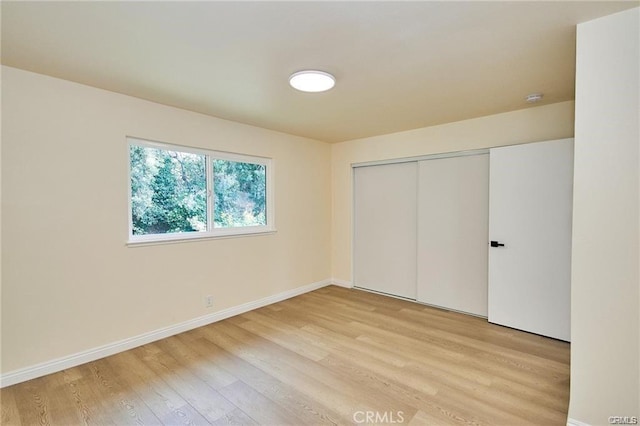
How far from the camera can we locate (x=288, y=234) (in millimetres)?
4391

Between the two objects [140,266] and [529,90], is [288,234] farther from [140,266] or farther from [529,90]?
[529,90]

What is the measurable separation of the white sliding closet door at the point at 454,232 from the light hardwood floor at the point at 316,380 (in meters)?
0.54

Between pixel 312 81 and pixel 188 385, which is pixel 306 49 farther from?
pixel 188 385

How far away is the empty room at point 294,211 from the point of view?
165cm

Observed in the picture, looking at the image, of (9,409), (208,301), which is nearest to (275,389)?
(208,301)

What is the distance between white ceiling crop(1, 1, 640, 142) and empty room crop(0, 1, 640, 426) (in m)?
0.02

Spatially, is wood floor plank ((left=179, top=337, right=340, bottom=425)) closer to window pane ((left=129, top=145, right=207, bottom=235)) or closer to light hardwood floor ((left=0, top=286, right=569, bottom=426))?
light hardwood floor ((left=0, top=286, right=569, bottom=426))

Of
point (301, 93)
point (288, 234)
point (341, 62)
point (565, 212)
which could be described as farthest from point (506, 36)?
point (288, 234)

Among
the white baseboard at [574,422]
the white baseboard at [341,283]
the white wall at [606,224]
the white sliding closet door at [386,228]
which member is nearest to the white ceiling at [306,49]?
the white wall at [606,224]

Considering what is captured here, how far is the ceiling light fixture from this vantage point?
2825 millimetres

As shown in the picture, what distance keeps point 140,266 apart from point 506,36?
345cm

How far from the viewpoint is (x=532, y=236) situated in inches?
123

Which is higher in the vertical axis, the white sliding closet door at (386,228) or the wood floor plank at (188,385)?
the white sliding closet door at (386,228)

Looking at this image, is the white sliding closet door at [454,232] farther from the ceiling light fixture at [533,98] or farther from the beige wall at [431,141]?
the ceiling light fixture at [533,98]
